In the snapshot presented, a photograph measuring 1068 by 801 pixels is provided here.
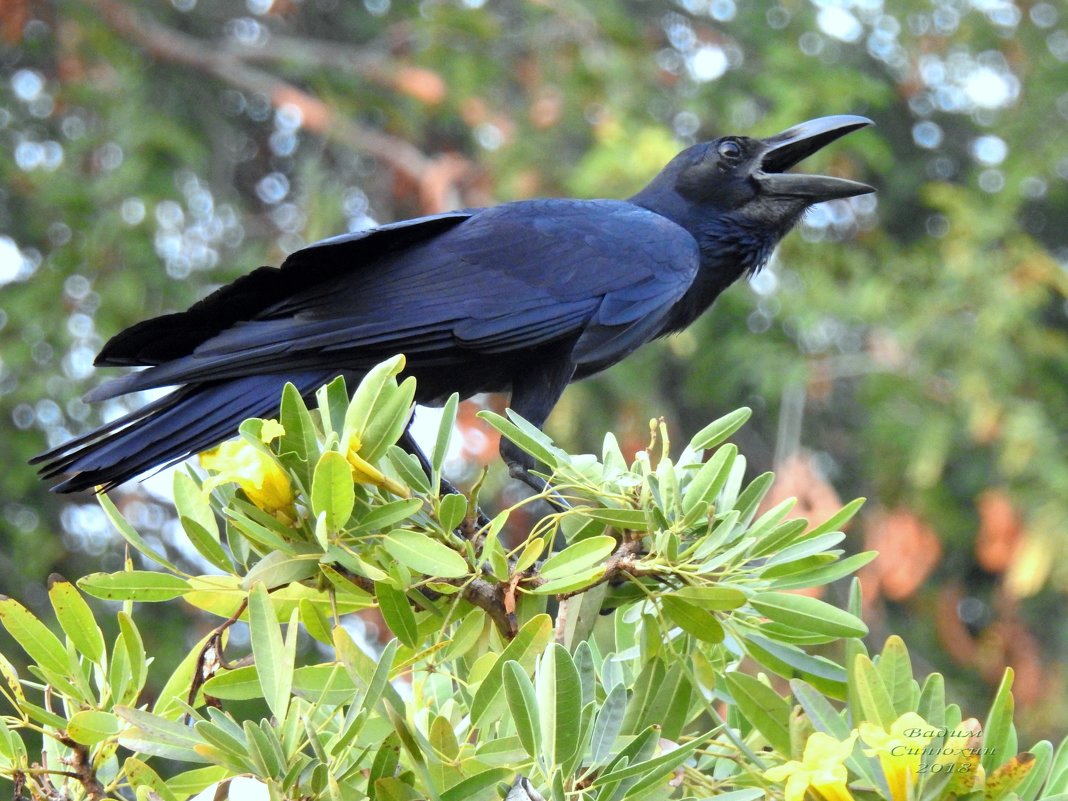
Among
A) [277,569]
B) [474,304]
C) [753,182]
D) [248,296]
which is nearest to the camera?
[277,569]

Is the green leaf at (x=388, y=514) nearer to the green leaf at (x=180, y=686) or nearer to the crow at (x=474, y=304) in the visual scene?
the green leaf at (x=180, y=686)

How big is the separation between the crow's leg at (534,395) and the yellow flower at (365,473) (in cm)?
119

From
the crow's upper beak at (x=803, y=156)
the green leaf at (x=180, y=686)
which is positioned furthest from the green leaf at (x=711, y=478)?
the crow's upper beak at (x=803, y=156)

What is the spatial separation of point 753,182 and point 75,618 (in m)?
2.46

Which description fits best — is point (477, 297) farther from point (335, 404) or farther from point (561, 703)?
point (561, 703)

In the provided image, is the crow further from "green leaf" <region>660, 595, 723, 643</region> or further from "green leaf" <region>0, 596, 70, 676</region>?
"green leaf" <region>660, 595, 723, 643</region>

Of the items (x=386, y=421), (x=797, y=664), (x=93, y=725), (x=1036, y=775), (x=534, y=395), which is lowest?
(x=1036, y=775)

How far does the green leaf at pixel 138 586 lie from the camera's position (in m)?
1.84

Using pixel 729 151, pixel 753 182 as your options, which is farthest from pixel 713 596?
pixel 729 151

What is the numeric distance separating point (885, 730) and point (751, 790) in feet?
0.68

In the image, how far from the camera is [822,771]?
166 centimetres

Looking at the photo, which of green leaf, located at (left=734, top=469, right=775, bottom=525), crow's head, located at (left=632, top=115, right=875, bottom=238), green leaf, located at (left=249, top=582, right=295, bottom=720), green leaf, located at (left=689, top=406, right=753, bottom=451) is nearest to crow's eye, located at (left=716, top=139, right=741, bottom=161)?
crow's head, located at (left=632, top=115, right=875, bottom=238)

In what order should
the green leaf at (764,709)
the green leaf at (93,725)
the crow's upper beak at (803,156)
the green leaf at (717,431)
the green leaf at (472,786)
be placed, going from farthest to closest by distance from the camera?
1. the crow's upper beak at (803,156)
2. the green leaf at (717,431)
3. the green leaf at (764,709)
4. the green leaf at (93,725)
5. the green leaf at (472,786)

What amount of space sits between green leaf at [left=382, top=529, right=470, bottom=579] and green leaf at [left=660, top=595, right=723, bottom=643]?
1.00ft
